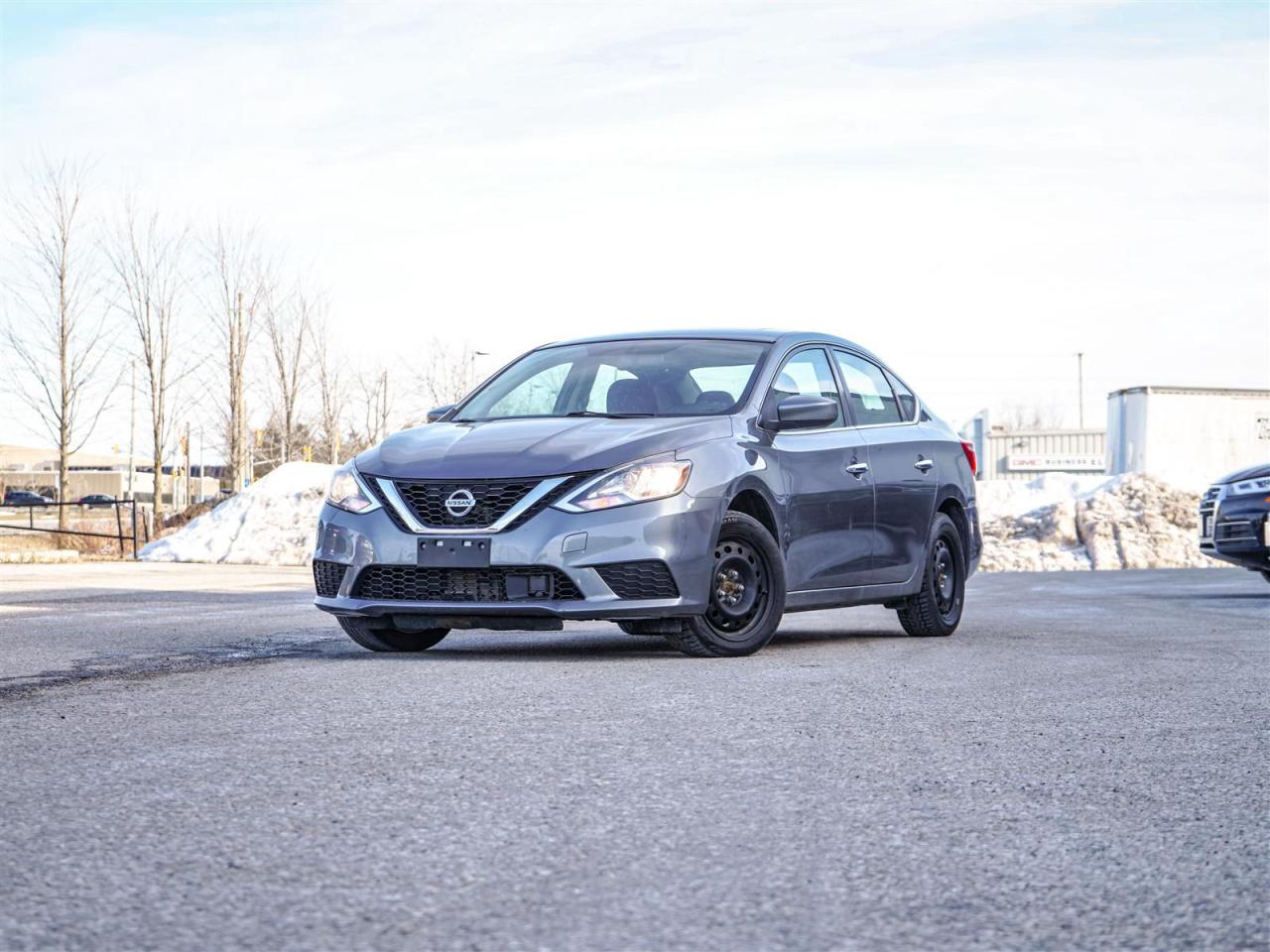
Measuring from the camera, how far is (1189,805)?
4.33 m

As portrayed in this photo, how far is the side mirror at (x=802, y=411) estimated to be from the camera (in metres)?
8.52

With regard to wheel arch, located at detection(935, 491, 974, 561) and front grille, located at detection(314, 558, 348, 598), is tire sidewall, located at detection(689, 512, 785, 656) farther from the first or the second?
wheel arch, located at detection(935, 491, 974, 561)

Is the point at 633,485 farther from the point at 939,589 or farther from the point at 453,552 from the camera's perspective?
the point at 939,589

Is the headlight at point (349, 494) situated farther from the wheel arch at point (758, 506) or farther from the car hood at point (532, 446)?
the wheel arch at point (758, 506)

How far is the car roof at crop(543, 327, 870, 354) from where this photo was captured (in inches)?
365

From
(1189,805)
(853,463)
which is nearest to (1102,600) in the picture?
(853,463)

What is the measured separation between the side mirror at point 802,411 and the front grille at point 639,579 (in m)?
1.25

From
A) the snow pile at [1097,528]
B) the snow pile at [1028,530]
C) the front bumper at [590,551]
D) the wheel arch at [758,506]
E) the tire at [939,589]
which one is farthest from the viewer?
the snow pile at [1097,528]

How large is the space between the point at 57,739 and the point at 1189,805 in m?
3.34

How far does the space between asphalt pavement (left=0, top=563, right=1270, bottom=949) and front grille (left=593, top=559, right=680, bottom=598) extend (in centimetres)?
35

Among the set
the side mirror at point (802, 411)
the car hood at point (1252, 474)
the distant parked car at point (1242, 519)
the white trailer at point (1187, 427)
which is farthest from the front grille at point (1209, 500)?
the white trailer at point (1187, 427)

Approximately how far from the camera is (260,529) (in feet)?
84.9

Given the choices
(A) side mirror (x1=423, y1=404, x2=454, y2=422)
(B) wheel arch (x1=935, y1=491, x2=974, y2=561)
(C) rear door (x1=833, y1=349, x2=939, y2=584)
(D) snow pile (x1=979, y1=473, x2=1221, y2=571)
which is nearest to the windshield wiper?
(A) side mirror (x1=423, y1=404, x2=454, y2=422)

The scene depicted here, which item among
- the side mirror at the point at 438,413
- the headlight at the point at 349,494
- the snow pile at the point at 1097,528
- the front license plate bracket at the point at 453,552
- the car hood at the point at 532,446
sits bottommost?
the snow pile at the point at 1097,528
